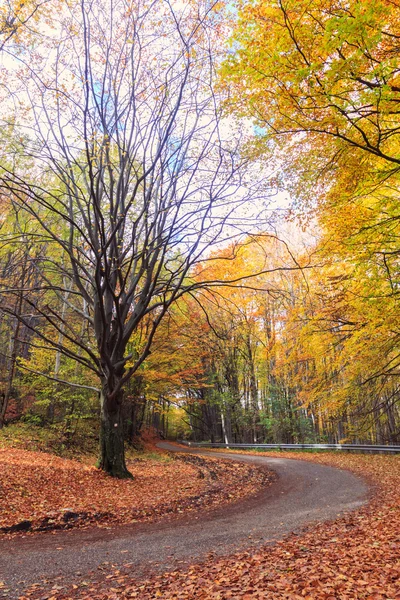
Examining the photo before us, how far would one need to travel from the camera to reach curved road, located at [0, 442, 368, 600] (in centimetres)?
409

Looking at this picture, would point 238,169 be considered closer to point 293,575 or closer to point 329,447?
point 293,575

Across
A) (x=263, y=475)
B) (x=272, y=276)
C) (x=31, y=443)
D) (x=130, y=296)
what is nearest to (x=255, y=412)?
(x=272, y=276)

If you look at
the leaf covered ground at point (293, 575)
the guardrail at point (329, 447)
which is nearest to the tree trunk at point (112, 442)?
the leaf covered ground at point (293, 575)

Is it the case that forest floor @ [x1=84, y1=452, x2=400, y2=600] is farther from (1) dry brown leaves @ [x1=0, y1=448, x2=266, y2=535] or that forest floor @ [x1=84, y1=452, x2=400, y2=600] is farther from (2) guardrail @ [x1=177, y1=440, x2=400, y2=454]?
(2) guardrail @ [x1=177, y1=440, x2=400, y2=454]

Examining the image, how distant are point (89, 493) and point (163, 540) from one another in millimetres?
3073

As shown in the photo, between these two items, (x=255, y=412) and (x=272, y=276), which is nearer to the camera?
(x=272, y=276)

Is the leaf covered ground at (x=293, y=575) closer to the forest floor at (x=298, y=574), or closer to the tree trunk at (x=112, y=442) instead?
the forest floor at (x=298, y=574)

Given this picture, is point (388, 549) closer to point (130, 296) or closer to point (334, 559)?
point (334, 559)

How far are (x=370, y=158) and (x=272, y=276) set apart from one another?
13.5 meters

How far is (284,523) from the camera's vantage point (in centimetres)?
590

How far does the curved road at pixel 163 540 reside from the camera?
409 cm

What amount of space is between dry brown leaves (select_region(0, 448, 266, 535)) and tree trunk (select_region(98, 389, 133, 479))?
1.04 ft

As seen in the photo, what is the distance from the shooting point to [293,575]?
3.54 m

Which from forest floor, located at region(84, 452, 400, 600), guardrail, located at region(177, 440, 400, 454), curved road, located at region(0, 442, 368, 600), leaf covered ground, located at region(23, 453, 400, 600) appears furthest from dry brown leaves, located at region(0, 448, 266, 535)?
guardrail, located at region(177, 440, 400, 454)
